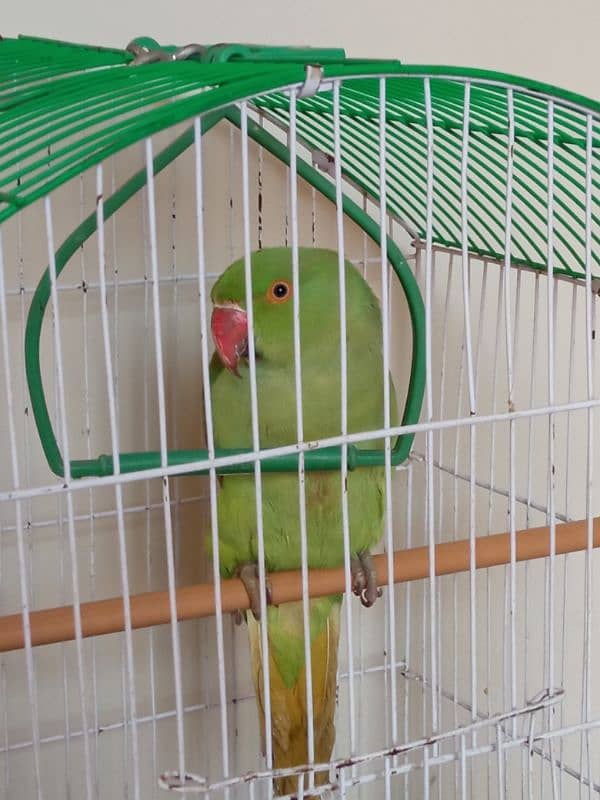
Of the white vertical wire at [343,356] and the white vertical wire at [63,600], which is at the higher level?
the white vertical wire at [343,356]

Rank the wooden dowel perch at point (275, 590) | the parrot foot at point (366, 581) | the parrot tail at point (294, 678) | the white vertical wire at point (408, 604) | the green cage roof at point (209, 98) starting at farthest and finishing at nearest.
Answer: the white vertical wire at point (408, 604)
the parrot tail at point (294, 678)
the parrot foot at point (366, 581)
the wooden dowel perch at point (275, 590)
the green cage roof at point (209, 98)

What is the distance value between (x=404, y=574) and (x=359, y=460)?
12 cm

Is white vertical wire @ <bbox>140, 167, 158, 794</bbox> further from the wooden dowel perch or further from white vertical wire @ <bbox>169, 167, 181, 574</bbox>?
the wooden dowel perch

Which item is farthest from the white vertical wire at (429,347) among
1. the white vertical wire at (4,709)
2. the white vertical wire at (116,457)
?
the white vertical wire at (4,709)

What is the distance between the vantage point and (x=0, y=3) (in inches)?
42.1

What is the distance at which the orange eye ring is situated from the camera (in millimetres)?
962

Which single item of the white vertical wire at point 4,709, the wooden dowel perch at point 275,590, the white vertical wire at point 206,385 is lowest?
the white vertical wire at point 4,709

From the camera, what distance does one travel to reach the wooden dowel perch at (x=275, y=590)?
2.50 feet

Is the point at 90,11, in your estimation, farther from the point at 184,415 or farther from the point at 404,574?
the point at 404,574

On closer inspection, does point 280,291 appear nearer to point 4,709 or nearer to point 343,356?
point 343,356

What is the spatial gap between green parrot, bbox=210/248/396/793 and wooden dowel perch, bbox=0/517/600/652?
0.08 m

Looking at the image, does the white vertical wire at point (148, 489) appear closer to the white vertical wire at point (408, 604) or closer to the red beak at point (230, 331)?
the red beak at point (230, 331)

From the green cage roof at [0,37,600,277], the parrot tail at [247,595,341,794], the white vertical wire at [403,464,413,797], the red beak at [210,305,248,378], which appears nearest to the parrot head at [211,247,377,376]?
the red beak at [210,305,248,378]

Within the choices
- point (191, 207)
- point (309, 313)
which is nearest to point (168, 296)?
point (191, 207)
